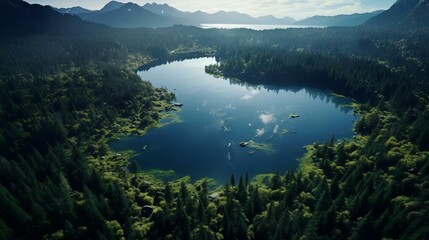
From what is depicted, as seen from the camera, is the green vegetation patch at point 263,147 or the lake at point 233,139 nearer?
the lake at point 233,139

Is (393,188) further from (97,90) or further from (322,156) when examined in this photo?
(97,90)

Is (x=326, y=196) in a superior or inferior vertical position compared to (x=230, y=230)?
superior

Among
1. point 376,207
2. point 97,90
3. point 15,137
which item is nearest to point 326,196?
point 376,207

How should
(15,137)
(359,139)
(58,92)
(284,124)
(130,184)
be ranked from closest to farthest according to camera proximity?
(130,184)
(15,137)
(359,139)
(284,124)
(58,92)

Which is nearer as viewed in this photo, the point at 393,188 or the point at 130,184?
the point at 393,188

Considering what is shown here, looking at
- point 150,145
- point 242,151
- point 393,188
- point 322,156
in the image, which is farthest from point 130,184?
point 393,188

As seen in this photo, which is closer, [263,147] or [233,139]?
[263,147]

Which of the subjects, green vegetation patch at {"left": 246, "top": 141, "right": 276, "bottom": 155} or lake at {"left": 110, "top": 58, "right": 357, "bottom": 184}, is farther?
green vegetation patch at {"left": 246, "top": 141, "right": 276, "bottom": 155}

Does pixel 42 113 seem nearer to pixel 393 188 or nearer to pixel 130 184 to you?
pixel 130 184

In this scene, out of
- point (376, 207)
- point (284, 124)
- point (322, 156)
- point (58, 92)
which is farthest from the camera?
point (58, 92)
